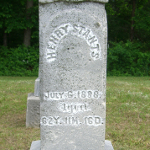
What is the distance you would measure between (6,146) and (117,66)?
38.2ft

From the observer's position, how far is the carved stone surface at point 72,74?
271cm

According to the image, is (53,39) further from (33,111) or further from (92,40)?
(33,111)

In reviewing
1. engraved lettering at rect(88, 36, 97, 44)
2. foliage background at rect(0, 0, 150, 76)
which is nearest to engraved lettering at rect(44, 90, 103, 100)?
engraved lettering at rect(88, 36, 97, 44)

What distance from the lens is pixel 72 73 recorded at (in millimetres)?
2785

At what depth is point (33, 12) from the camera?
15.2m

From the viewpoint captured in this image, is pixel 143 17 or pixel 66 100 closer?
pixel 66 100

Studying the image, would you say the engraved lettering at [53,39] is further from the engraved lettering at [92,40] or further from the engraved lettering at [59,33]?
the engraved lettering at [92,40]

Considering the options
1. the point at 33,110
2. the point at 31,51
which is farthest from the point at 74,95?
A: the point at 31,51

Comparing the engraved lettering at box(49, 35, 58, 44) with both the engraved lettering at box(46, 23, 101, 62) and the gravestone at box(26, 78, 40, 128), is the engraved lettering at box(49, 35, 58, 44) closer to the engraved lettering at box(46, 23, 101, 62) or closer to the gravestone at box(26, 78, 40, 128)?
the engraved lettering at box(46, 23, 101, 62)

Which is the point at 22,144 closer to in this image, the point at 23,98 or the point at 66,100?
the point at 66,100

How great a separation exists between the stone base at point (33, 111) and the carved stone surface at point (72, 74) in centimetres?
185

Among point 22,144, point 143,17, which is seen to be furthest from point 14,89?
point 143,17

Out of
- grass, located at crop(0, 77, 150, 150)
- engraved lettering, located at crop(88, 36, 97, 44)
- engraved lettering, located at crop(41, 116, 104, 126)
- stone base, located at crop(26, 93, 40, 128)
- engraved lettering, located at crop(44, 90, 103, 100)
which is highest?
engraved lettering, located at crop(88, 36, 97, 44)

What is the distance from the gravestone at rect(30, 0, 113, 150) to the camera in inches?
107
